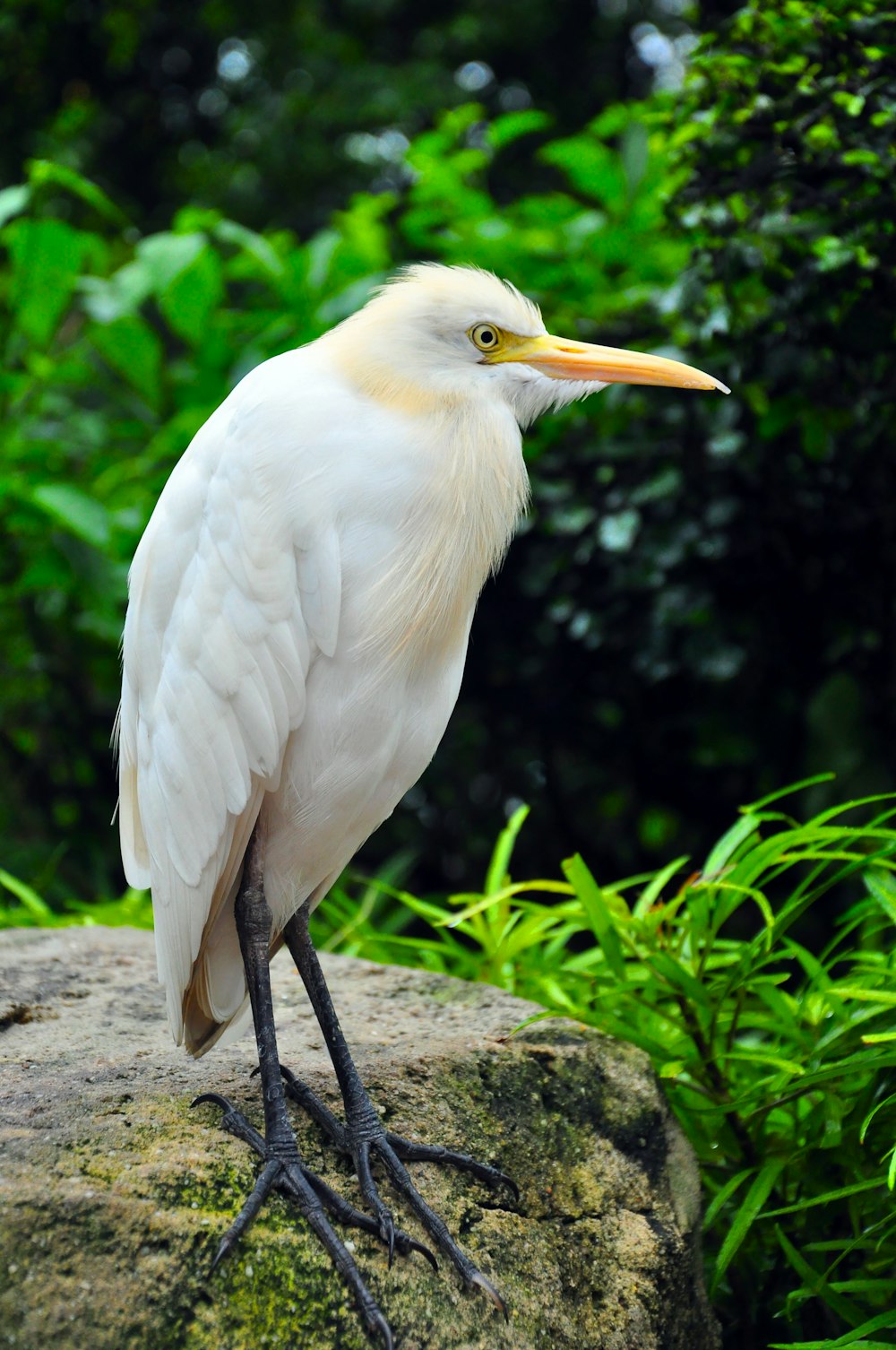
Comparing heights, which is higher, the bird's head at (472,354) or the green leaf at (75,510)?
the bird's head at (472,354)

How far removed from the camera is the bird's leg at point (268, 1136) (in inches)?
63.0

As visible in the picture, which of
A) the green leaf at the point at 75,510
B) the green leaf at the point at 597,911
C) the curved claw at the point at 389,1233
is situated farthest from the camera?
the green leaf at the point at 75,510

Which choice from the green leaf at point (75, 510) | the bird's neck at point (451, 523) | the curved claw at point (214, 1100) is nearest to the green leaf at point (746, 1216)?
the curved claw at point (214, 1100)

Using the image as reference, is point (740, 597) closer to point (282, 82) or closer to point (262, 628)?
point (262, 628)

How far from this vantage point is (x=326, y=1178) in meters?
1.82

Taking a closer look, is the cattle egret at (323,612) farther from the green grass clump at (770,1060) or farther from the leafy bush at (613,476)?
the leafy bush at (613,476)

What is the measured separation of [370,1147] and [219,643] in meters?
0.83

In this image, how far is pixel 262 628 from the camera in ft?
5.91

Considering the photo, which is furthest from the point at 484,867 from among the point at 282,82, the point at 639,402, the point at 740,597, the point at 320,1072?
the point at 282,82

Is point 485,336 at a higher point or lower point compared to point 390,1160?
higher

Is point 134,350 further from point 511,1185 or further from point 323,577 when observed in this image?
point 511,1185

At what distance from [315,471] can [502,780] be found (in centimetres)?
272

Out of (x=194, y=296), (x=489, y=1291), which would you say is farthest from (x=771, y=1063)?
(x=194, y=296)

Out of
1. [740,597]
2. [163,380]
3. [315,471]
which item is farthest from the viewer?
[163,380]
